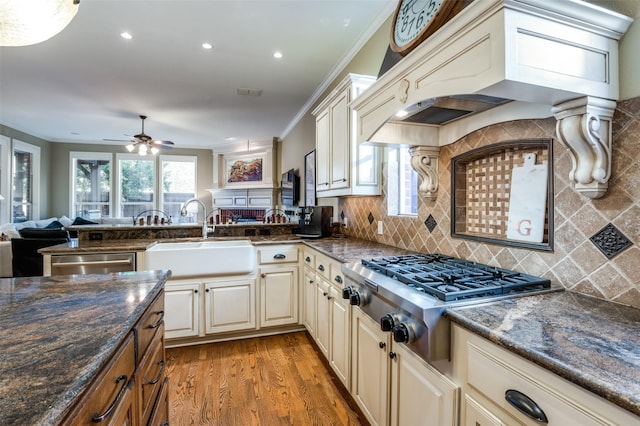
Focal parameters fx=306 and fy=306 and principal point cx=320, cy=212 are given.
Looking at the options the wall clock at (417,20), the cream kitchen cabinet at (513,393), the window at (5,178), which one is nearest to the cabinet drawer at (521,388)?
the cream kitchen cabinet at (513,393)

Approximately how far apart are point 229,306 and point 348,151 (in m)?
1.74

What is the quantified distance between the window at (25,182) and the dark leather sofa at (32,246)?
2.43 metres

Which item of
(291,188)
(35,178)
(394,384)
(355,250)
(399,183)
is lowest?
(394,384)

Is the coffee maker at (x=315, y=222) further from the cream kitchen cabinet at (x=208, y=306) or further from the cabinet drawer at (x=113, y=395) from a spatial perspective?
the cabinet drawer at (x=113, y=395)

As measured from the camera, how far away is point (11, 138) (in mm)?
5859

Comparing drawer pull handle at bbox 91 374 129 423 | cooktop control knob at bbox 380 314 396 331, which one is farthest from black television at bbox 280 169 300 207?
drawer pull handle at bbox 91 374 129 423

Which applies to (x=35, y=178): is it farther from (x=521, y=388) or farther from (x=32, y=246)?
(x=521, y=388)

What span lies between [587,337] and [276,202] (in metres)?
6.39

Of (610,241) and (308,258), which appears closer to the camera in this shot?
(610,241)

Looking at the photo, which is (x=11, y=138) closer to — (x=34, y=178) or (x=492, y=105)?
(x=34, y=178)

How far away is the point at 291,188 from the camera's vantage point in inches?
213

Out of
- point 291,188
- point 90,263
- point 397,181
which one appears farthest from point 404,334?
point 291,188

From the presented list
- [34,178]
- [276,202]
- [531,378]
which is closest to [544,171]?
[531,378]

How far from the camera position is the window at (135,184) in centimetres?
773
